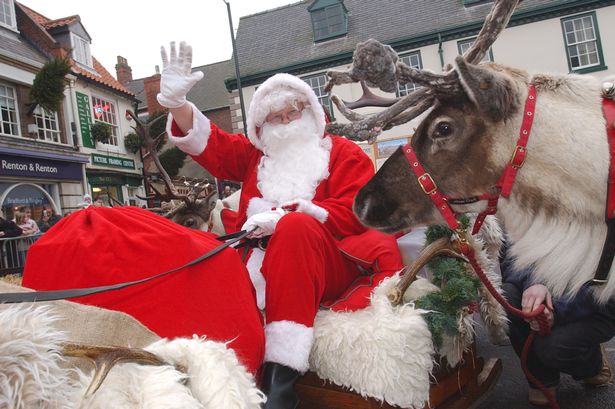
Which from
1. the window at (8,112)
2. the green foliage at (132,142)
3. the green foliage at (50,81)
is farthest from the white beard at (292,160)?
the green foliage at (132,142)

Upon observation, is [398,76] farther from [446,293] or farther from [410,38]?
[410,38]

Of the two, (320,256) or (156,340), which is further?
(320,256)

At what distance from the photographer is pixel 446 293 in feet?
6.47

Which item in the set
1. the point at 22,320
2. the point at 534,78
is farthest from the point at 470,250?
the point at 22,320

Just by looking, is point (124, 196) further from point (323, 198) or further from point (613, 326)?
point (613, 326)

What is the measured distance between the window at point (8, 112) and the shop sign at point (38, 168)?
938 mm

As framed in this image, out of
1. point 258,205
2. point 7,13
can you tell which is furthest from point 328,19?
point 258,205

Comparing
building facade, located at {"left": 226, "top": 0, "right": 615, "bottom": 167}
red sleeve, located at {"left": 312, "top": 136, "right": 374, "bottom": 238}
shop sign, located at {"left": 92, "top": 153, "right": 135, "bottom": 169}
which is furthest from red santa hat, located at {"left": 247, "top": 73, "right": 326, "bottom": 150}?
shop sign, located at {"left": 92, "top": 153, "right": 135, "bottom": 169}

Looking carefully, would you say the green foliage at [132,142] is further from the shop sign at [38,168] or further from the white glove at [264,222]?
the white glove at [264,222]

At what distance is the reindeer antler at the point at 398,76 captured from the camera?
169 centimetres

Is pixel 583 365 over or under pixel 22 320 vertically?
under

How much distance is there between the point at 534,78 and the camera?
5.56 feet

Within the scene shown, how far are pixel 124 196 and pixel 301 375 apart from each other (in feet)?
54.9

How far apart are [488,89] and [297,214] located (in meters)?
1.00
